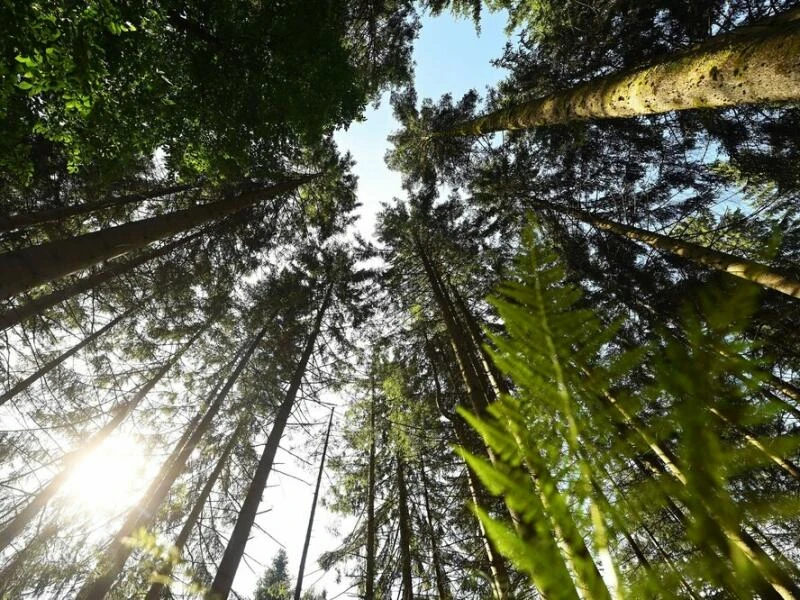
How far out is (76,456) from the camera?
32.2 ft

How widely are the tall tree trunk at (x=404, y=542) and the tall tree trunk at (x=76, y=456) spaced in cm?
743

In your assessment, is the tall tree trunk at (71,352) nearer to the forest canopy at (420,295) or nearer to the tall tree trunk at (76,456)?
the forest canopy at (420,295)

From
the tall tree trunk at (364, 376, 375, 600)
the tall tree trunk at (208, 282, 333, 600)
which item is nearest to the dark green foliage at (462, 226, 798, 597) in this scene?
the tall tree trunk at (208, 282, 333, 600)

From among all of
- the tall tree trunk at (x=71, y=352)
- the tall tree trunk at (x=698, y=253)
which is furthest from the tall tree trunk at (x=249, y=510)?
the tall tree trunk at (x=698, y=253)

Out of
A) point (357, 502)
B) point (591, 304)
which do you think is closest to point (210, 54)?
point (591, 304)

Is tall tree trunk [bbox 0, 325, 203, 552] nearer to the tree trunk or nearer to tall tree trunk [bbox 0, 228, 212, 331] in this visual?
tall tree trunk [bbox 0, 228, 212, 331]

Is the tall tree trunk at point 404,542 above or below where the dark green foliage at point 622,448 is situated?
above

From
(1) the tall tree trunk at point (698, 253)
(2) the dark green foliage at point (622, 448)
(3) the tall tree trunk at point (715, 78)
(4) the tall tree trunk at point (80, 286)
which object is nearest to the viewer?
(2) the dark green foliage at point (622, 448)

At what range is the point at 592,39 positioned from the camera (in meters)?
7.70

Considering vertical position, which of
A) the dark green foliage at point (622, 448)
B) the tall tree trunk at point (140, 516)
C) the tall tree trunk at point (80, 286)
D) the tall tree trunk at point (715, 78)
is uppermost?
the tall tree trunk at point (80, 286)

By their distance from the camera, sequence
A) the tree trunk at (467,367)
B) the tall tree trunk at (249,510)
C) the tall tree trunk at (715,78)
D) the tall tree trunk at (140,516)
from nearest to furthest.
Answer: the tall tree trunk at (715,78) → the tree trunk at (467,367) → the tall tree trunk at (249,510) → the tall tree trunk at (140,516)

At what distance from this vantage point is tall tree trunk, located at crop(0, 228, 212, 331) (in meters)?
5.45

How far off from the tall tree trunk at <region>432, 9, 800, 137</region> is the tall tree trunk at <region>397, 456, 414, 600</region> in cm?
741

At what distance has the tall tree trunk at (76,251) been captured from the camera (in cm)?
337
